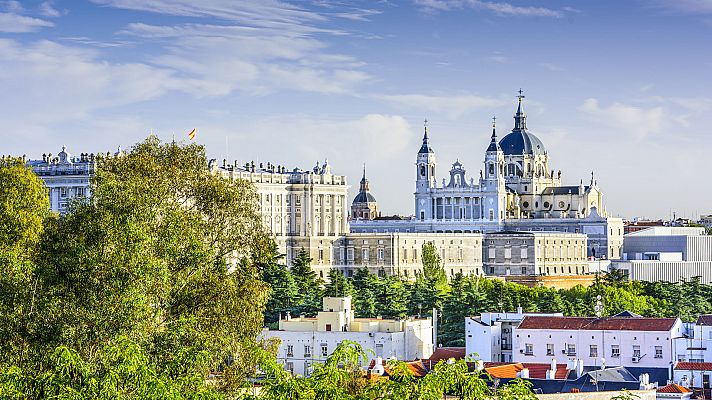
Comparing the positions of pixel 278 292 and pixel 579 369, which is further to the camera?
pixel 278 292

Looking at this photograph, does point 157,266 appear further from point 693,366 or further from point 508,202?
point 508,202

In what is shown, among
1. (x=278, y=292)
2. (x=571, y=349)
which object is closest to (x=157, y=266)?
(x=571, y=349)

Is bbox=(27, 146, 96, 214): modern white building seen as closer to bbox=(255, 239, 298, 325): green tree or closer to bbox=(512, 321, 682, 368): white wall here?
bbox=(255, 239, 298, 325): green tree

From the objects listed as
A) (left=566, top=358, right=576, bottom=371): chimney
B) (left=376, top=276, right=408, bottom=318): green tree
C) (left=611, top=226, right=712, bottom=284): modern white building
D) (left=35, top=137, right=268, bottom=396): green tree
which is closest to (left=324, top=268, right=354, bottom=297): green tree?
(left=376, top=276, right=408, bottom=318): green tree

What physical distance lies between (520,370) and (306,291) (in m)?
32.5

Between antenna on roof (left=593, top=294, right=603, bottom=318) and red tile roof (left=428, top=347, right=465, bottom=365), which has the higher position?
antenna on roof (left=593, top=294, right=603, bottom=318)

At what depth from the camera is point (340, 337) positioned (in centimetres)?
6719

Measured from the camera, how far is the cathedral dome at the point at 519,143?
169m

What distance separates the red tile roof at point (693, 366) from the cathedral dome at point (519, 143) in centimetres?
11057

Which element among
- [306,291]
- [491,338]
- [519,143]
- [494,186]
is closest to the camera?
[491,338]

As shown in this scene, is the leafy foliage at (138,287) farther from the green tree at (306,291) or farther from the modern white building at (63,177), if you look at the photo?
the modern white building at (63,177)

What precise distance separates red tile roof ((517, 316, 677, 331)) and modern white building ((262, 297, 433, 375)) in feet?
16.5

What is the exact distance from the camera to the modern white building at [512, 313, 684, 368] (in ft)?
210

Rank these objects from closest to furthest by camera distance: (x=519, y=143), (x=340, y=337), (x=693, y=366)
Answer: (x=693, y=366), (x=340, y=337), (x=519, y=143)
